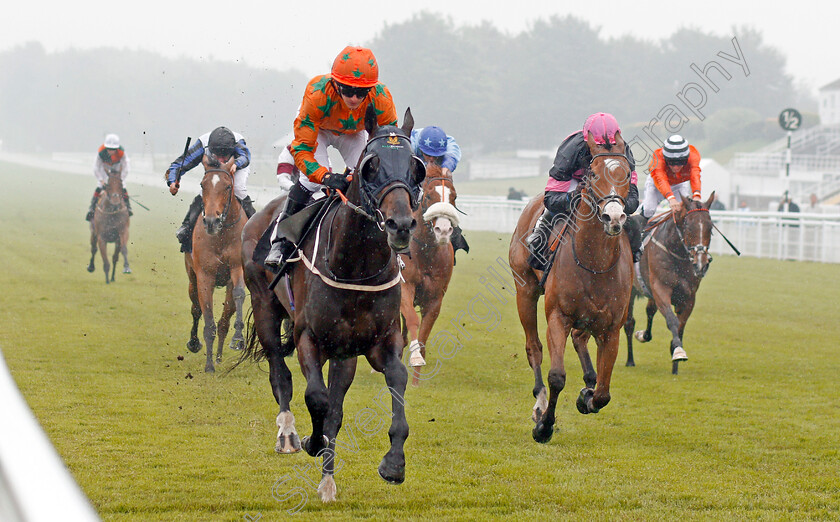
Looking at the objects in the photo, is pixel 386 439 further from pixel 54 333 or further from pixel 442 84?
pixel 442 84

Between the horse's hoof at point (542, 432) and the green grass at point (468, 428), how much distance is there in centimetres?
6

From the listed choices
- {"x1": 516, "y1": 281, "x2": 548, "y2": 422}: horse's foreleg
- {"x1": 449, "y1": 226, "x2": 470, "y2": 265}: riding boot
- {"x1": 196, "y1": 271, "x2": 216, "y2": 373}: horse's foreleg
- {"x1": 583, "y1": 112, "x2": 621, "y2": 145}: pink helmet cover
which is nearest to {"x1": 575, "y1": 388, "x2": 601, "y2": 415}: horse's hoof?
{"x1": 516, "y1": 281, "x2": 548, "y2": 422}: horse's foreleg

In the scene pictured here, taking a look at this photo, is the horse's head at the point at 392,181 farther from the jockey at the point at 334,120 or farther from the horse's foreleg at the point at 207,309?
the horse's foreleg at the point at 207,309

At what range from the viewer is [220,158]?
8453 mm

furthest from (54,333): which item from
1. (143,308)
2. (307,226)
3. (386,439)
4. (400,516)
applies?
(400,516)

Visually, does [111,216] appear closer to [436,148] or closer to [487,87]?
[436,148]

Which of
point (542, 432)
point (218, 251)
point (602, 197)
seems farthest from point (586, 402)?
point (218, 251)

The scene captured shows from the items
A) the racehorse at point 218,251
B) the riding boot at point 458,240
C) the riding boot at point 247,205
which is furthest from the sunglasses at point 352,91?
the riding boot at point 247,205

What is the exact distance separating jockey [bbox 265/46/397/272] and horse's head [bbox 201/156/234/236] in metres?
3.10

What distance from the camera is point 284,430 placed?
5352mm

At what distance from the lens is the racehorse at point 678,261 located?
9.10 meters

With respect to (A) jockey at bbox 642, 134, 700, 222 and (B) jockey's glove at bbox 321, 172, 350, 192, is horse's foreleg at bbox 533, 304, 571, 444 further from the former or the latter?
(A) jockey at bbox 642, 134, 700, 222

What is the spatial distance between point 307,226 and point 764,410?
4.30 metres

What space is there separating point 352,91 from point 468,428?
9.10 ft
